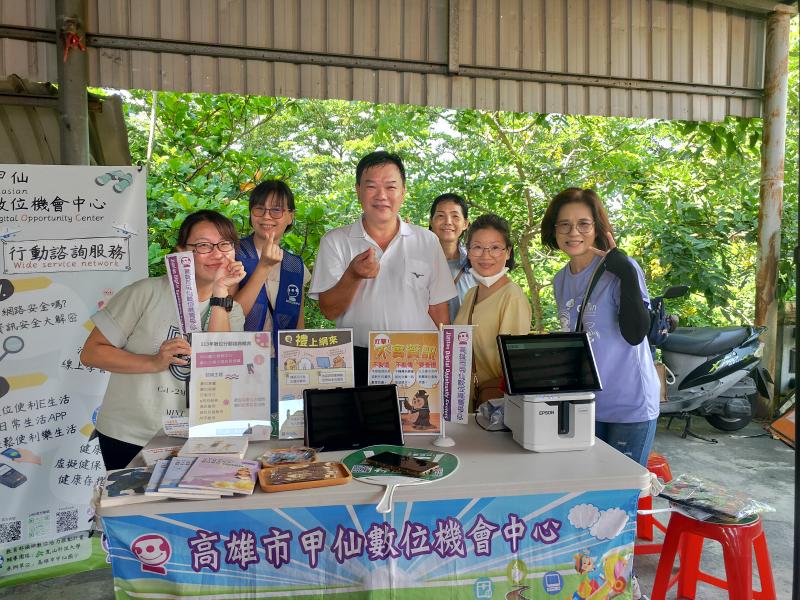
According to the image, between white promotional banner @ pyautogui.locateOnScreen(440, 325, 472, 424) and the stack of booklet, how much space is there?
66cm

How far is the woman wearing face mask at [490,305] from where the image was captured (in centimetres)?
234

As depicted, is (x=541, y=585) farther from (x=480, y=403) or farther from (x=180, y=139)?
(x=180, y=139)

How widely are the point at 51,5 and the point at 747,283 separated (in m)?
7.71

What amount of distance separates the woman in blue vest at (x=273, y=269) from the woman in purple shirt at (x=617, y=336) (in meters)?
1.18

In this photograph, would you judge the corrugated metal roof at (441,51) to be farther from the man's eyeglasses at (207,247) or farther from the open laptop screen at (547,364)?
the open laptop screen at (547,364)

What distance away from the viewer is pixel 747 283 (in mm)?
7734

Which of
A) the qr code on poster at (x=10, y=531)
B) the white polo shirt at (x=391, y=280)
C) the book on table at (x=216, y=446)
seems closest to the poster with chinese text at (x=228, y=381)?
the book on table at (x=216, y=446)

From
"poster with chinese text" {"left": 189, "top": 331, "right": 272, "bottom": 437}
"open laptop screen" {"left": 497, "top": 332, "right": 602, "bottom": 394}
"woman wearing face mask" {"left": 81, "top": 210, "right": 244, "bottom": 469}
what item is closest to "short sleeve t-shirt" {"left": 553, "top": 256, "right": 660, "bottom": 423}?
"open laptop screen" {"left": 497, "top": 332, "right": 602, "bottom": 394}

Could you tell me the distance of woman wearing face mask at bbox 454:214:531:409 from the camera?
234cm

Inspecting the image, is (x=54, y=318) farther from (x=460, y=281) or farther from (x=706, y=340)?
(x=706, y=340)

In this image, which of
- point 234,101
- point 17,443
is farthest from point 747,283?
point 17,443

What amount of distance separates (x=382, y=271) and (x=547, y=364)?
31.3 inches

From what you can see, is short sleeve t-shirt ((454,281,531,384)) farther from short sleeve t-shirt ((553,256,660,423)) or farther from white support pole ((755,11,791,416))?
white support pole ((755,11,791,416))

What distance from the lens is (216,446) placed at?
6.04 ft
